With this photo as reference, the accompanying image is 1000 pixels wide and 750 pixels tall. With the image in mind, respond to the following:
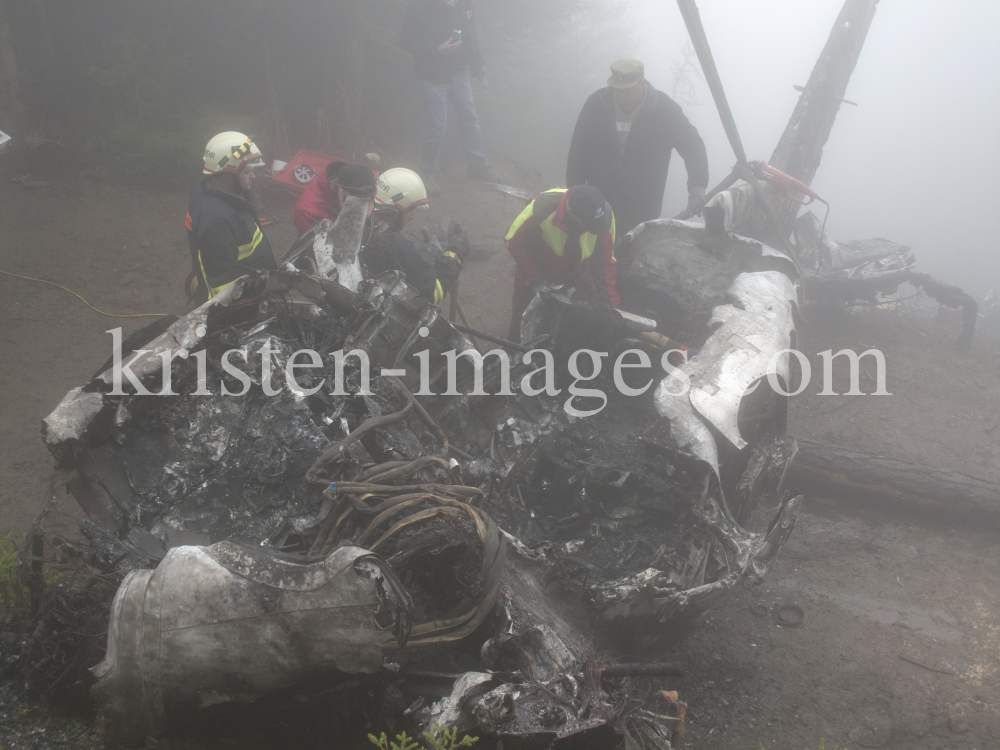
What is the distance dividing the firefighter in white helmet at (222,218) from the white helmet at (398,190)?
81 cm

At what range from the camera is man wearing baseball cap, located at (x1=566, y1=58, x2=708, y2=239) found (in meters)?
5.03

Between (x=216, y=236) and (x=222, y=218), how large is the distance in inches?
4.5

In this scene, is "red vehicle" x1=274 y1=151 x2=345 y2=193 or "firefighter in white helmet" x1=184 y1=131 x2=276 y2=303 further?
"red vehicle" x1=274 y1=151 x2=345 y2=193

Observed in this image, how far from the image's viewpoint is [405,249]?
149 inches

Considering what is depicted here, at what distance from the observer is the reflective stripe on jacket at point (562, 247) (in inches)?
165

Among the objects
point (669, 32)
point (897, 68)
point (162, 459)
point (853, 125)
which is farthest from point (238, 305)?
point (897, 68)

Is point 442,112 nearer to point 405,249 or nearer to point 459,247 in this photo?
point 459,247

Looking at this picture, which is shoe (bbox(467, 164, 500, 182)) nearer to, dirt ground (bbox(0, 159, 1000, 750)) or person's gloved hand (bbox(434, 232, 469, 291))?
dirt ground (bbox(0, 159, 1000, 750))

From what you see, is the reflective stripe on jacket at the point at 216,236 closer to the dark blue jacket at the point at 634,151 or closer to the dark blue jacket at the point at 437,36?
the dark blue jacket at the point at 634,151

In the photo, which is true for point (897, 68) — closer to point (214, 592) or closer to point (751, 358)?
point (751, 358)

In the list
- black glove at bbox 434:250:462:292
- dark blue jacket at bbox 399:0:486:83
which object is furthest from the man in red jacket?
dark blue jacket at bbox 399:0:486:83

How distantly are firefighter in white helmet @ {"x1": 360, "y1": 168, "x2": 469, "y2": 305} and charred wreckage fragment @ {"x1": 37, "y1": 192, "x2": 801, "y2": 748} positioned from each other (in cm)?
61

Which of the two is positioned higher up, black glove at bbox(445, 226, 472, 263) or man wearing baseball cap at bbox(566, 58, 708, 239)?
man wearing baseball cap at bbox(566, 58, 708, 239)

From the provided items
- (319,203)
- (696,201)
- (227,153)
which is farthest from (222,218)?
(696,201)
